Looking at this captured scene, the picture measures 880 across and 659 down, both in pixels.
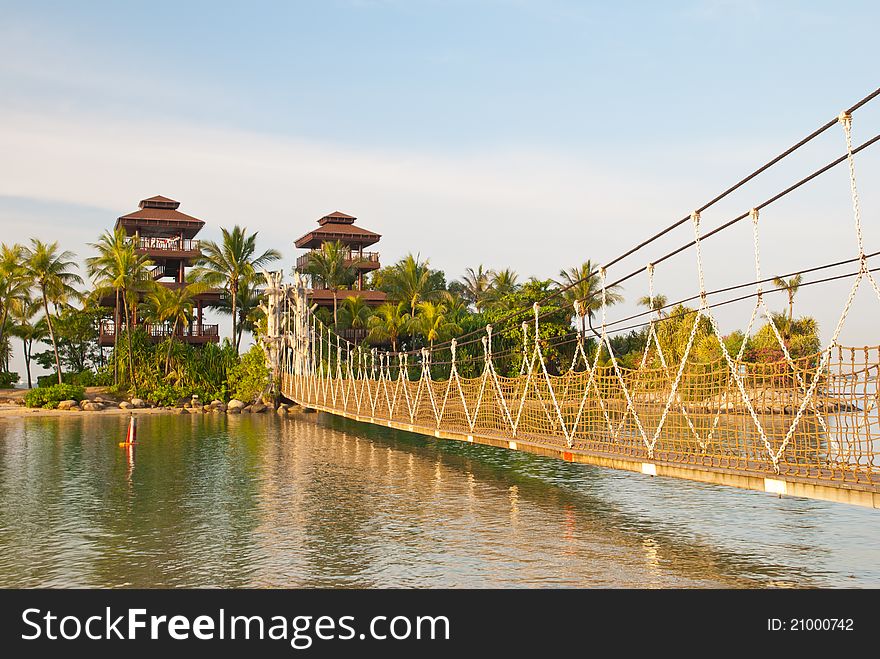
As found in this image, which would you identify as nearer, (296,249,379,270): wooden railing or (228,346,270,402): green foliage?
(228,346,270,402): green foliage

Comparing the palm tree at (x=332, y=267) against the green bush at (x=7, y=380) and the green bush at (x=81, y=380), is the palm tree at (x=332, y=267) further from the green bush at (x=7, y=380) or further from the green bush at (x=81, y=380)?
the green bush at (x=7, y=380)

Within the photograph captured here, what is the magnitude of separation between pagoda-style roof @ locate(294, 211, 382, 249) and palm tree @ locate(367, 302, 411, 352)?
7515 mm

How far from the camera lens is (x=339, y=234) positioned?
3969 cm

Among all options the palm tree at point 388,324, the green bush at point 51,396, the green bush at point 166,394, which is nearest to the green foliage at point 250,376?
the green bush at point 166,394

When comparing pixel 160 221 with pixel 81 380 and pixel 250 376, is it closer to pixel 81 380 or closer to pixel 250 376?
pixel 81 380

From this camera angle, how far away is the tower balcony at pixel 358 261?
36812 mm

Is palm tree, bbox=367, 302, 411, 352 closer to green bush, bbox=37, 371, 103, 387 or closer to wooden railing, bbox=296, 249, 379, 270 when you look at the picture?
wooden railing, bbox=296, 249, 379, 270

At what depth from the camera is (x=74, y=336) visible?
37.6 meters

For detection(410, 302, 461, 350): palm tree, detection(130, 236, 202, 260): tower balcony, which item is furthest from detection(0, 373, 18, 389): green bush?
detection(410, 302, 461, 350): palm tree

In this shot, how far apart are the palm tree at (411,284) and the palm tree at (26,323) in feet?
51.0

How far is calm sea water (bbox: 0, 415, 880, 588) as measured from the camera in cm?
775

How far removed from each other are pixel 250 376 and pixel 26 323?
13934mm
